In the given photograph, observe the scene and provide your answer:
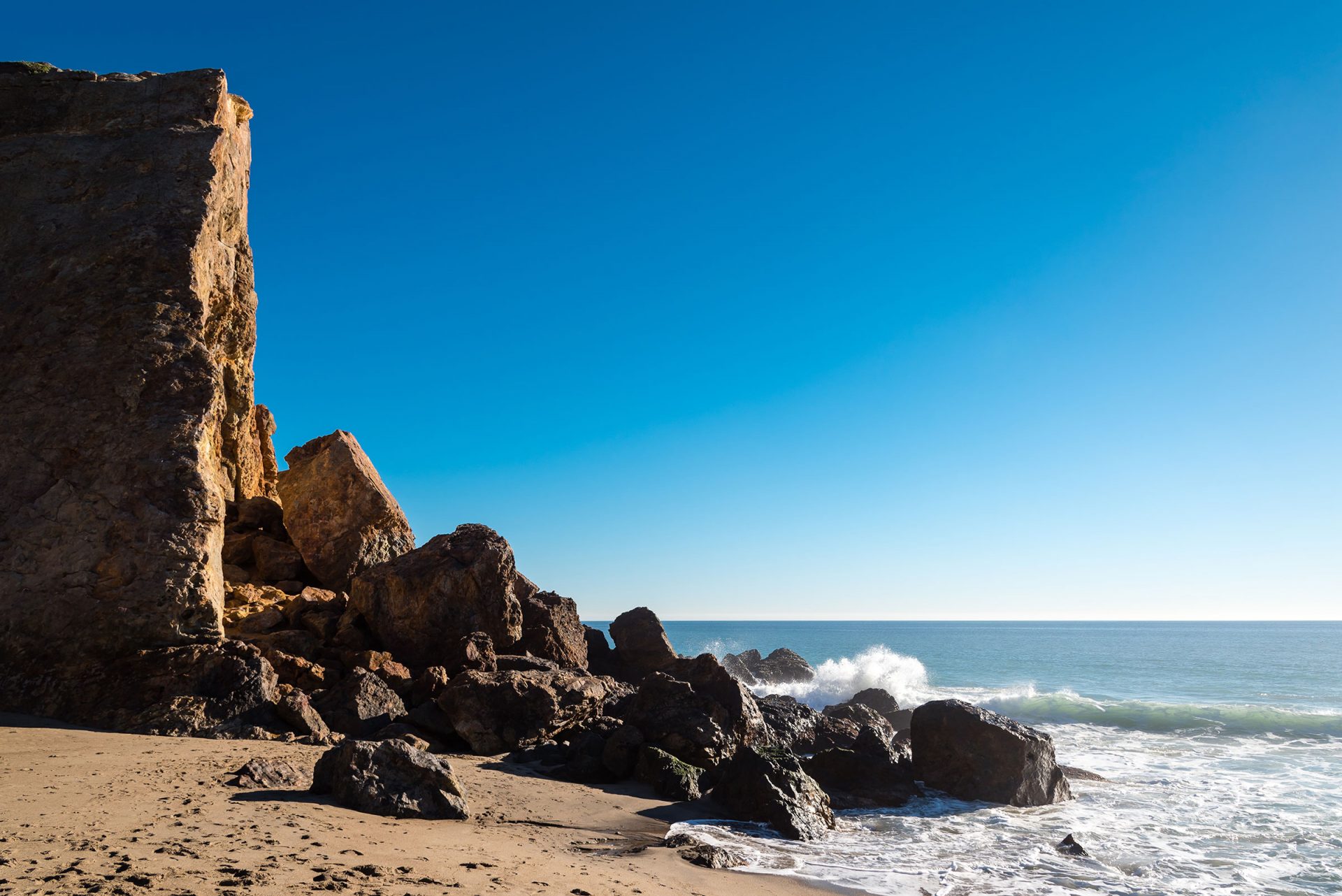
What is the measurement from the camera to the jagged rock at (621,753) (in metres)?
11.0

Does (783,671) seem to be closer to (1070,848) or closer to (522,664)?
(522,664)

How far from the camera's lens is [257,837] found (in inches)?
228

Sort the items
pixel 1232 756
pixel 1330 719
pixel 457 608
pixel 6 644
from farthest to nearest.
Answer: pixel 1330 719, pixel 1232 756, pixel 457 608, pixel 6 644

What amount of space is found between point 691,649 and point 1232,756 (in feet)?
218

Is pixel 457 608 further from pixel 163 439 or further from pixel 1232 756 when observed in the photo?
pixel 1232 756

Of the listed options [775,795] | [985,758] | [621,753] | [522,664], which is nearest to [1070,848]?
[985,758]

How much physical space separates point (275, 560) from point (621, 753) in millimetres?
8717

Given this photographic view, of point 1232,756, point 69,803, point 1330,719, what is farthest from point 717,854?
point 1330,719

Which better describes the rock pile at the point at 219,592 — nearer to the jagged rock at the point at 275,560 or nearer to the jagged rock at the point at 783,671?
the jagged rock at the point at 275,560

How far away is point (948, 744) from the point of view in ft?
41.1

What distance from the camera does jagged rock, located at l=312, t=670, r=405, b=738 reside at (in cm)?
1070

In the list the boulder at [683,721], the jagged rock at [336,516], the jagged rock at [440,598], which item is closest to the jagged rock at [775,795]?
the boulder at [683,721]

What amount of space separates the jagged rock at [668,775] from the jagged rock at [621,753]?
11 cm

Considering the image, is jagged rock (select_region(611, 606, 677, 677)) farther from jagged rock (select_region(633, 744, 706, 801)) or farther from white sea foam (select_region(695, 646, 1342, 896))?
white sea foam (select_region(695, 646, 1342, 896))
